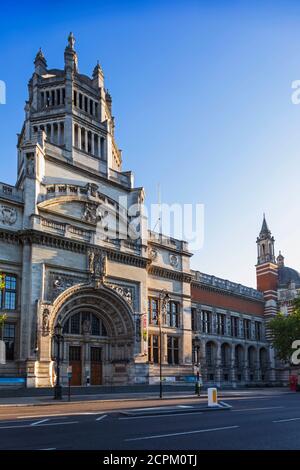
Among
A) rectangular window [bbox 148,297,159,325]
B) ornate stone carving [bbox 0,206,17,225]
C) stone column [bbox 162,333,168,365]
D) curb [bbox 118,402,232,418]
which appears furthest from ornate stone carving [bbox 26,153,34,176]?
curb [bbox 118,402,232,418]

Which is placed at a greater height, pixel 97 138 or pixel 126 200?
pixel 97 138

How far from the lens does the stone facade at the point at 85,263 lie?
4103 cm

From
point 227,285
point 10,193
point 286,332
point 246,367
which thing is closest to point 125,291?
point 10,193

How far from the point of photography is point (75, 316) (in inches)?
1836

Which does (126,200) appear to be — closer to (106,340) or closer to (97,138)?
(97,138)

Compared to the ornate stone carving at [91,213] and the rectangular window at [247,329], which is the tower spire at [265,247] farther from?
the ornate stone carving at [91,213]

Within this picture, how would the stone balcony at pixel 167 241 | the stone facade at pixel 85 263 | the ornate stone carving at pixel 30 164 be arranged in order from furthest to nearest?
the stone balcony at pixel 167 241 → the ornate stone carving at pixel 30 164 → the stone facade at pixel 85 263

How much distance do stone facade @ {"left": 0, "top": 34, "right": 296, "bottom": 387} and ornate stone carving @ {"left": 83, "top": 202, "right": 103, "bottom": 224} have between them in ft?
0.35

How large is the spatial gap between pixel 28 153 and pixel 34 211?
17.6 feet

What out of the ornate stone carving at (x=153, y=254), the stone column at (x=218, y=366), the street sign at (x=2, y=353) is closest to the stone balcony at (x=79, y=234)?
the ornate stone carving at (x=153, y=254)

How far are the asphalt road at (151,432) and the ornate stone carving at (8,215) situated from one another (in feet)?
78.6

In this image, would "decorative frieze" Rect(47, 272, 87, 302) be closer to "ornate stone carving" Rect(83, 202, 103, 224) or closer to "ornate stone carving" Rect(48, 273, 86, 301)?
"ornate stone carving" Rect(48, 273, 86, 301)

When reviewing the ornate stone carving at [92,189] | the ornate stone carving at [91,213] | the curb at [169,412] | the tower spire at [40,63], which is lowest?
the curb at [169,412]
